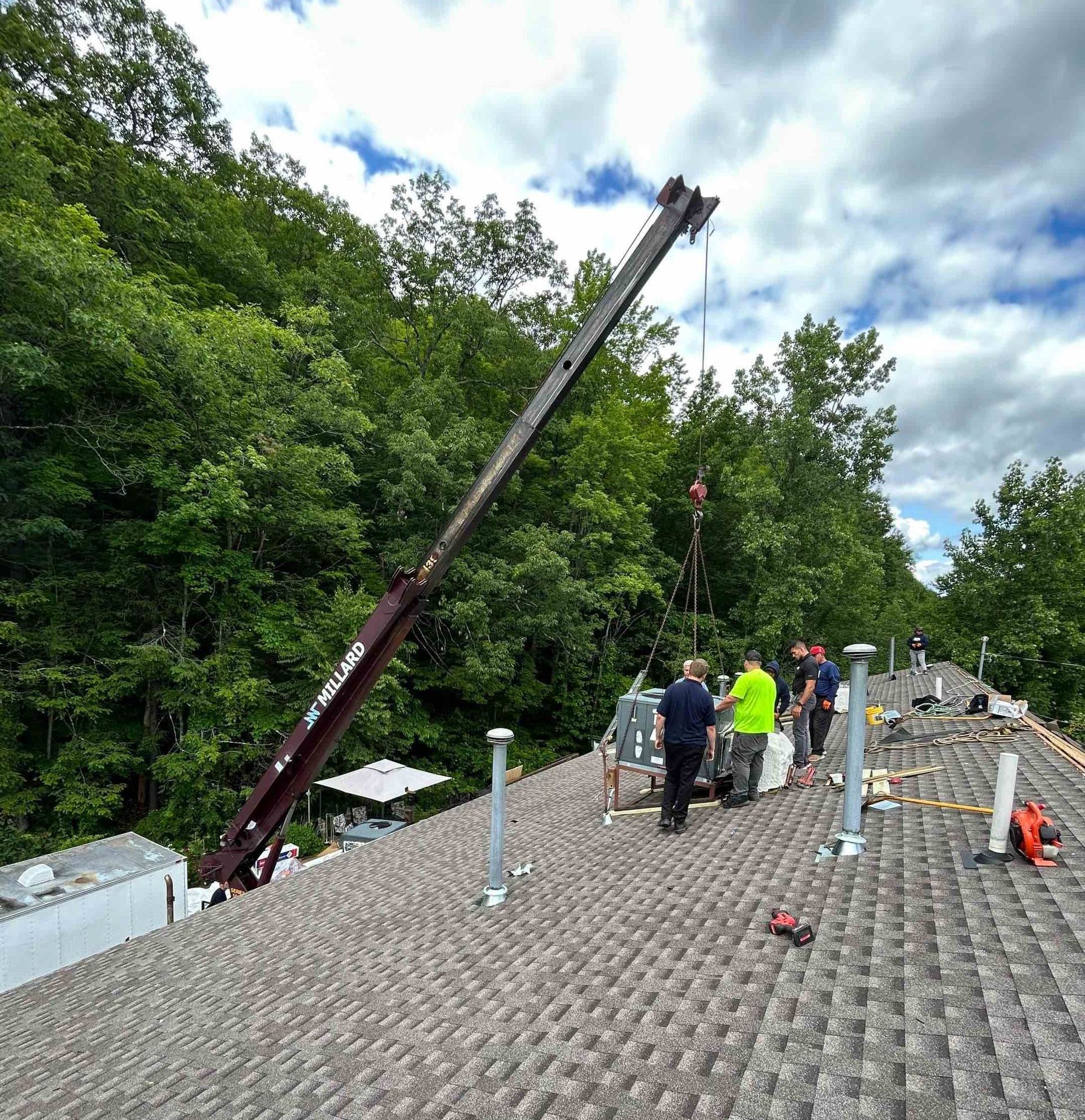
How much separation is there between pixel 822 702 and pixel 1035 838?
3762 millimetres

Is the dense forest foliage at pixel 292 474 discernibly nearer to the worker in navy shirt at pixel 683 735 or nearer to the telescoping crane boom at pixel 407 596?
the telescoping crane boom at pixel 407 596

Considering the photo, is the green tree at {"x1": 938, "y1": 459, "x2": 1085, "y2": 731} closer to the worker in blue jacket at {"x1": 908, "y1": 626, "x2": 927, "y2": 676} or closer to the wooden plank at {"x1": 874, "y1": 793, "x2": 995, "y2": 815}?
the worker in blue jacket at {"x1": 908, "y1": 626, "x2": 927, "y2": 676}

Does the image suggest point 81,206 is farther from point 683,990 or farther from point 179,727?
point 683,990

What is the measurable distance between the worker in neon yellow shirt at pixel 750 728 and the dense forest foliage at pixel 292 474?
393 inches

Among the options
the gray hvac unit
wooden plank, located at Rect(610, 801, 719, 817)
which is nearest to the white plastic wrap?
the gray hvac unit

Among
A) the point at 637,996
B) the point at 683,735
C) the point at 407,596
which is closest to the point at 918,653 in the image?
the point at 683,735

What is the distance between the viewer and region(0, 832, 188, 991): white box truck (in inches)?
229

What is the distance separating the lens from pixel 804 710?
5754mm

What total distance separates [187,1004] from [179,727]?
11.0m

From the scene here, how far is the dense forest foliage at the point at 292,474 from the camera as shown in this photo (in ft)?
34.9

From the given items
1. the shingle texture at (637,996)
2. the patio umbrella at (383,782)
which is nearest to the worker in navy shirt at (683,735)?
the shingle texture at (637,996)

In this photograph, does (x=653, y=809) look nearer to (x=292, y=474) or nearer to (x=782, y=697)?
(x=782, y=697)

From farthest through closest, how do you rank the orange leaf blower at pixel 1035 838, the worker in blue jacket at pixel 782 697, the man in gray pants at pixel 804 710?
the worker in blue jacket at pixel 782 697 < the man in gray pants at pixel 804 710 < the orange leaf blower at pixel 1035 838

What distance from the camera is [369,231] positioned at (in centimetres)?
1983
